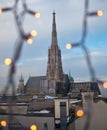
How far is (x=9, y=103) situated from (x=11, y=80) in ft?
0.63

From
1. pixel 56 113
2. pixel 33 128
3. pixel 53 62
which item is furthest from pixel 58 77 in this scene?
pixel 33 128

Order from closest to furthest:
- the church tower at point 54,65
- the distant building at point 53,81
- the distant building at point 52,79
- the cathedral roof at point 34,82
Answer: the distant building at point 53,81
the distant building at point 52,79
the cathedral roof at point 34,82
the church tower at point 54,65

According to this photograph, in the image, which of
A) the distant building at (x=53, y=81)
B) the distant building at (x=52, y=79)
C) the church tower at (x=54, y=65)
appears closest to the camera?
the distant building at (x=53, y=81)

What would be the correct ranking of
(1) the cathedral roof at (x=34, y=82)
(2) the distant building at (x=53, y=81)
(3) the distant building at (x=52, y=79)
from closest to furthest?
(2) the distant building at (x=53, y=81) < (3) the distant building at (x=52, y=79) < (1) the cathedral roof at (x=34, y=82)


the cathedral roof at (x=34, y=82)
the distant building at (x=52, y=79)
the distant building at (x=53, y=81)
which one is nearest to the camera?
the distant building at (x=53, y=81)

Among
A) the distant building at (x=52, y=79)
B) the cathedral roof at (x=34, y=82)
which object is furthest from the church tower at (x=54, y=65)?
the cathedral roof at (x=34, y=82)

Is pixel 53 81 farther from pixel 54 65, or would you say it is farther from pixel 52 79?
pixel 54 65

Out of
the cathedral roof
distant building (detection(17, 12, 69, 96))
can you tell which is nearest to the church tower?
distant building (detection(17, 12, 69, 96))

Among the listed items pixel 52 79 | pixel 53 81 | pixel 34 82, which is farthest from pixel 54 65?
pixel 34 82

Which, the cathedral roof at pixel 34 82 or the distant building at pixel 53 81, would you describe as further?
the cathedral roof at pixel 34 82

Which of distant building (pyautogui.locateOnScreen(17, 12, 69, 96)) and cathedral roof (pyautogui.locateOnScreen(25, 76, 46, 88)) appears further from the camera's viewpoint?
cathedral roof (pyautogui.locateOnScreen(25, 76, 46, 88))

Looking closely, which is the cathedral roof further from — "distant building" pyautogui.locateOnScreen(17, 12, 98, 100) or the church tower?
the church tower

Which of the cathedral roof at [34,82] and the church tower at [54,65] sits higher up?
the church tower at [54,65]

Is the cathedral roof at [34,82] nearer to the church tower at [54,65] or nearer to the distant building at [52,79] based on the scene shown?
the distant building at [52,79]
